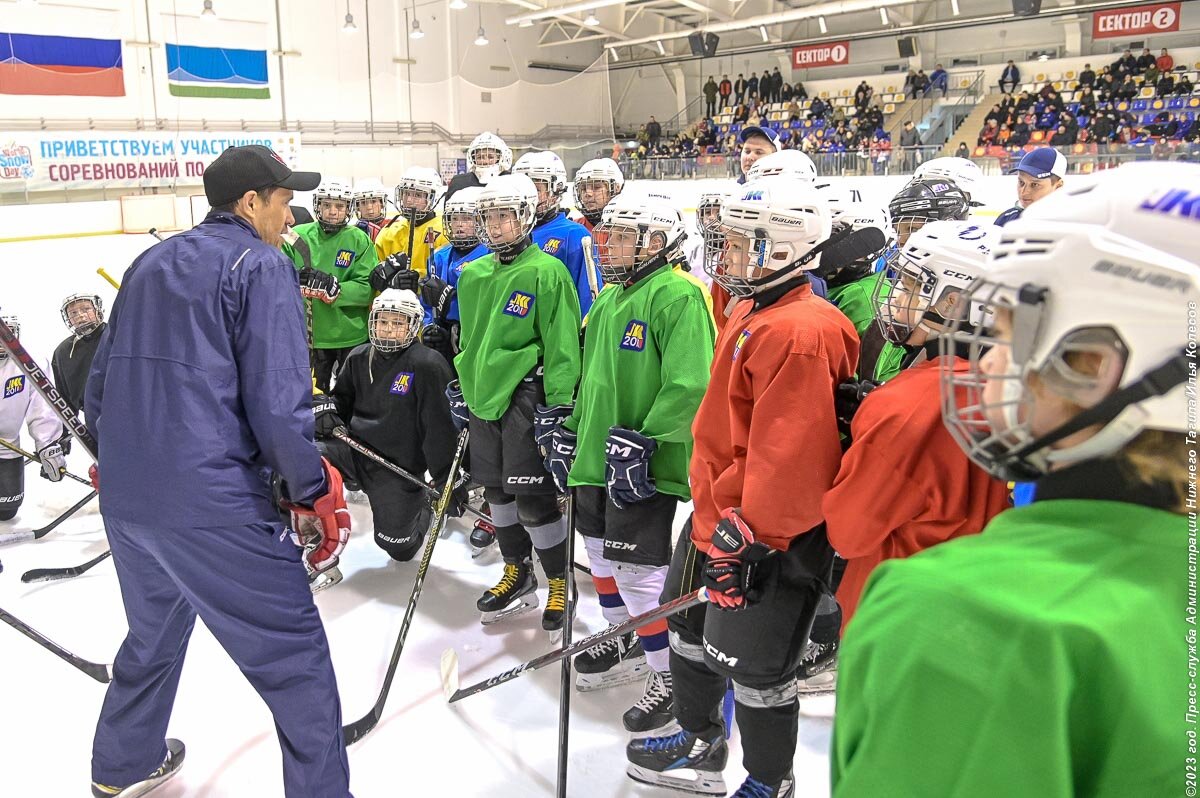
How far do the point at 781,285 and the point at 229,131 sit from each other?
1654cm

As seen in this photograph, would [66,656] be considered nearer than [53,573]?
Yes

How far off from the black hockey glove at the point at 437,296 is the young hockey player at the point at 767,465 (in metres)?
2.35

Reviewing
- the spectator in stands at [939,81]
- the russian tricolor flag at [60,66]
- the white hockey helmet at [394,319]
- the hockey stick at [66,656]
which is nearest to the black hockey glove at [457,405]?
the white hockey helmet at [394,319]

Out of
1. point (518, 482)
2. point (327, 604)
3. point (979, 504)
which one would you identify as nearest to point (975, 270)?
point (979, 504)

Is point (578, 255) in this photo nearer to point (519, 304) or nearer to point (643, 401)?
point (519, 304)

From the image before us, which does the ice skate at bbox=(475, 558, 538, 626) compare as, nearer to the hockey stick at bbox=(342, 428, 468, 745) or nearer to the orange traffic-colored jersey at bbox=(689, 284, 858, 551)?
the hockey stick at bbox=(342, 428, 468, 745)

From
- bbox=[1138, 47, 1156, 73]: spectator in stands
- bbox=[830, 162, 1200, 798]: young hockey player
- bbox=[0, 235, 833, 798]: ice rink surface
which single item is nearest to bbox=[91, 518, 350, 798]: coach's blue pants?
bbox=[0, 235, 833, 798]: ice rink surface

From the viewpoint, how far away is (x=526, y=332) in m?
3.21

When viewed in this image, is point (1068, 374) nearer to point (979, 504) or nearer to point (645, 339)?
point (979, 504)

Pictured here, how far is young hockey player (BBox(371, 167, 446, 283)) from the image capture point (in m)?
4.95

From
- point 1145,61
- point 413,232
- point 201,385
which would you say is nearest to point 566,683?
point 201,385

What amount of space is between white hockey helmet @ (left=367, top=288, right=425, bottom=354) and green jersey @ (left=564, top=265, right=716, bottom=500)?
131 cm

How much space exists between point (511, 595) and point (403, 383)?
3.33 feet

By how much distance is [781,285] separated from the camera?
2012 millimetres
